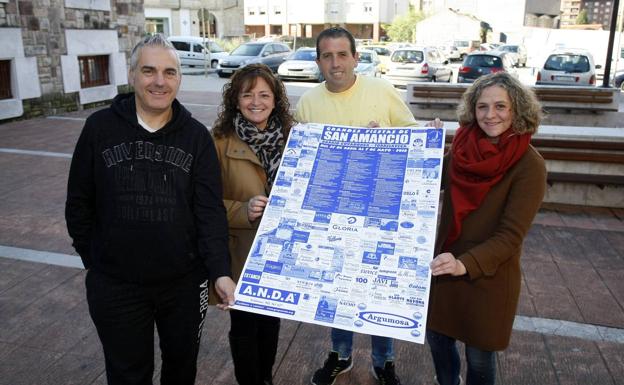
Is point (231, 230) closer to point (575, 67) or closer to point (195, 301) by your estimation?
point (195, 301)

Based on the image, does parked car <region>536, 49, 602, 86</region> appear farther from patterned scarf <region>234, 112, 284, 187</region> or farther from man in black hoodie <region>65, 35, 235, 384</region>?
man in black hoodie <region>65, 35, 235, 384</region>

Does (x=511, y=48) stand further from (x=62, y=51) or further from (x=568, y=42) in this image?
(x=62, y=51)

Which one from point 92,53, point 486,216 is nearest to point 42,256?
point 486,216

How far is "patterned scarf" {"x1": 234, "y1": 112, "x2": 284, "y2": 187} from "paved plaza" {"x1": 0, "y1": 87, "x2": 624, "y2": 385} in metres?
1.44

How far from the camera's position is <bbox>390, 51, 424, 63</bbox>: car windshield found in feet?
67.5

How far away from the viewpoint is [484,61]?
1738 cm

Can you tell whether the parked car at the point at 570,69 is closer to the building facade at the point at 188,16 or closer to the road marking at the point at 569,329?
the road marking at the point at 569,329

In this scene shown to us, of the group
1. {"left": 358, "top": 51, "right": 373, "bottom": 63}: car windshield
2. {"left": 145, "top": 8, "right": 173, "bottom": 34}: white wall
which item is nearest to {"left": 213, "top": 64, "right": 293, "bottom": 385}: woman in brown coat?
{"left": 358, "top": 51, "right": 373, "bottom": 63}: car windshield

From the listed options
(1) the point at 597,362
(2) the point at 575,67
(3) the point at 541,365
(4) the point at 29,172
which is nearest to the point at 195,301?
(3) the point at 541,365

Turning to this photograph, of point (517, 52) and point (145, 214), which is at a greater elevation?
point (517, 52)

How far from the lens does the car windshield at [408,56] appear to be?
2058 cm

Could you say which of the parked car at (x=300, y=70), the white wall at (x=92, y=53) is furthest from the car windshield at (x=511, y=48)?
the white wall at (x=92, y=53)

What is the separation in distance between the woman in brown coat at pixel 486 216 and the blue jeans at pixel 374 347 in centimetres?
57

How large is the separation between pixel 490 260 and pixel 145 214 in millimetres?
1430
